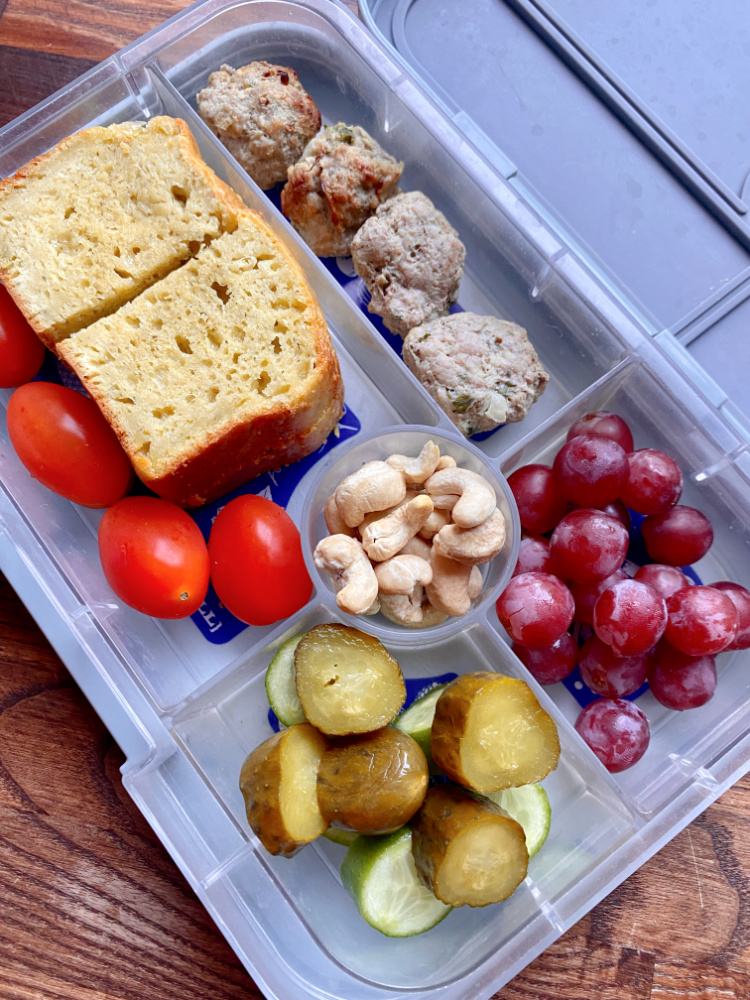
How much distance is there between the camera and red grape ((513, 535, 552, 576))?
1.06m

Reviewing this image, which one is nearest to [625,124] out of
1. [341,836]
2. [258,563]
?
[258,563]

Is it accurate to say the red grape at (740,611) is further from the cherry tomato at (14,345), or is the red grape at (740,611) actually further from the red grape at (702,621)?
the cherry tomato at (14,345)

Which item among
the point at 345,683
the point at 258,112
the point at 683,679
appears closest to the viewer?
the point at 345,683

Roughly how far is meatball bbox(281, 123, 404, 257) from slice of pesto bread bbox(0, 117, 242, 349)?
12cm

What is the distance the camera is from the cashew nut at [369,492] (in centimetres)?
94

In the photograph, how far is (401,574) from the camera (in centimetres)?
93

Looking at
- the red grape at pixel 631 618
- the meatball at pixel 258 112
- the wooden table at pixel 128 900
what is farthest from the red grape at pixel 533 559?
the meatball at pixel 258 112

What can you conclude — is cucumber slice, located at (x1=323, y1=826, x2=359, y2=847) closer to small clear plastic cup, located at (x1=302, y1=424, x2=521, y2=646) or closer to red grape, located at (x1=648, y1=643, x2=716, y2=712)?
small clear plastic cup, located at (x1=302, y1=424, x2=521, y2=646)

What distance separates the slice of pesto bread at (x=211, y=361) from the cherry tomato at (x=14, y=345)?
93 mm

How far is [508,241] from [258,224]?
0.38 metres

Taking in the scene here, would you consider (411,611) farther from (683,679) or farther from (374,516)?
(683,679)

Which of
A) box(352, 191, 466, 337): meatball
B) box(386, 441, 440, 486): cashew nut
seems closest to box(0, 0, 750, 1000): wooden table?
box(386, 441, 440, 486): cashew nut

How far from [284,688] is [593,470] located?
50 centimetres

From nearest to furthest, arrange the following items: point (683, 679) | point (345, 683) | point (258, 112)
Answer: point (345, 683) → point (683, 679) → point (258, 112)
